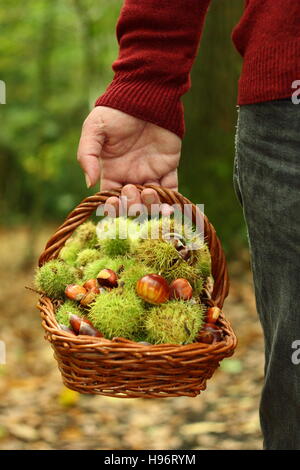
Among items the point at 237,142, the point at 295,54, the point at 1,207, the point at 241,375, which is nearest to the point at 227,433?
the point at 241,375

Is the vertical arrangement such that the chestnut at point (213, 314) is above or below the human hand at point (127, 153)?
below

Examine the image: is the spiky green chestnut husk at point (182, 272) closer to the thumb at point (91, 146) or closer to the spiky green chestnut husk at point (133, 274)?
the spiky green chestnut husk at point (133, 274)

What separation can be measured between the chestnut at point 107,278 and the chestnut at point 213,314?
308mm

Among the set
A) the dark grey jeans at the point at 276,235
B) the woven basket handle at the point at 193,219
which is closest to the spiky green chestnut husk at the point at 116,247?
the woven basket handle at the point at 193,219

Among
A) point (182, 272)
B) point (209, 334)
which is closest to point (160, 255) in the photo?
point (182, 272)

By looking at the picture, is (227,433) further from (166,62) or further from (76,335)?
(166,62)

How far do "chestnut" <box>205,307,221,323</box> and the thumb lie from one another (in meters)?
0.54

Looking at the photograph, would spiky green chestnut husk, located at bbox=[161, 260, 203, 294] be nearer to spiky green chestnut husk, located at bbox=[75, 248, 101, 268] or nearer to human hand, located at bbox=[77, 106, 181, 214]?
human hand, located at bbox=[77, 106, 181, 214]

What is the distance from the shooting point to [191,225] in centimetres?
223

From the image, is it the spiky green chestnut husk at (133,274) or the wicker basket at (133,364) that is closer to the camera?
the wicker basket at (133,364)

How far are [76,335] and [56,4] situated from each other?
7942 mm

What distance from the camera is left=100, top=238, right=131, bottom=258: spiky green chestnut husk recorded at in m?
2.25

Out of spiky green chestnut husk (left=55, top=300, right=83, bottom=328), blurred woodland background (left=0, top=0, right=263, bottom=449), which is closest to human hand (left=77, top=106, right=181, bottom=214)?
spiky green chestnut husk (left=55, top=300, right=83, bottom=328)

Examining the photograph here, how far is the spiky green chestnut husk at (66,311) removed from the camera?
2.02 meters
